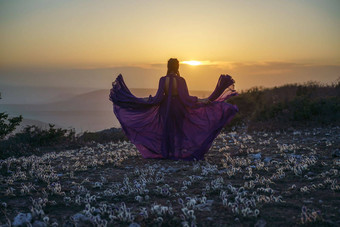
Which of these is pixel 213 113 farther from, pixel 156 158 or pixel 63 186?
pixel 63 186

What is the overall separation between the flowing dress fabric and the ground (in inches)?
28.5

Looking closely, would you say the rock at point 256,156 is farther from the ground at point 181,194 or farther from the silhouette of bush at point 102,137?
the silhouette of bush at point 102,137

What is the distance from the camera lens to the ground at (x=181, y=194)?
16.7ft

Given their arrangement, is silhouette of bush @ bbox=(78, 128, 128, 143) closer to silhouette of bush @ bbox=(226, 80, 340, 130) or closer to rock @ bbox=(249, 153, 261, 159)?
silhouette of bush @ bbox=(226, 80, 340, 130)

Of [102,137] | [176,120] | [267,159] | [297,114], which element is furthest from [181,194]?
[102,137]

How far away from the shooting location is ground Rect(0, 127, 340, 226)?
16.7ft

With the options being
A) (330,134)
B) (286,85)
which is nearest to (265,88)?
(286,85)

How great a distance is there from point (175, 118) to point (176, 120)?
0.25 ft

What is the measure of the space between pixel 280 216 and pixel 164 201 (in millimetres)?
2073

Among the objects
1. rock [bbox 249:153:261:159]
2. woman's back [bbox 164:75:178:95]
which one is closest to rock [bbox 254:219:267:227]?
rock [bbox 249:153:261:159]

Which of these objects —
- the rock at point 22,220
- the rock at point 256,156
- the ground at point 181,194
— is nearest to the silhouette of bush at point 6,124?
the ground at point 181,194

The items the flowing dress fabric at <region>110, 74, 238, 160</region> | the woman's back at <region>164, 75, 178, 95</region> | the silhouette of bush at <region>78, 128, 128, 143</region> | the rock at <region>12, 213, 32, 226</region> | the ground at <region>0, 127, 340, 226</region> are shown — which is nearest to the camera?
the rock at <region>12, 213, 32, 226</region>

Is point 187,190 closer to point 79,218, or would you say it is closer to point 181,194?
point 181,194

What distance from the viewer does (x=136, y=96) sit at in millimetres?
12656
